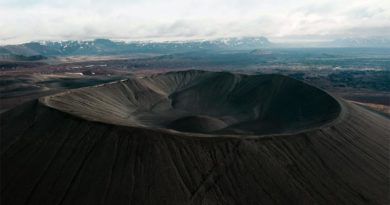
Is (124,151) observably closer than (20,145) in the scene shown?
Yes

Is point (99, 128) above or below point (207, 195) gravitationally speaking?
above

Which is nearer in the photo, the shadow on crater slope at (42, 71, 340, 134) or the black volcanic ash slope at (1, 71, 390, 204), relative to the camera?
the black volcanic ash slope at (1, 71, 390, 204)

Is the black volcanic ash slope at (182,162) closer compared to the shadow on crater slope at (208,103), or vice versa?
the black volcanic ash slope at (182,162)

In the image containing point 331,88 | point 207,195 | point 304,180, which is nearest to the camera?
point 207,195

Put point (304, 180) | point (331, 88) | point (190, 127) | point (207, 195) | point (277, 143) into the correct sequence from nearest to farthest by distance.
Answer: point (207, 195), point (304, 180), point (277, 143), point (190, 127), point (331, 88)

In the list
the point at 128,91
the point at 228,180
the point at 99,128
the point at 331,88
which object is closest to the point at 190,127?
the point at 99,128

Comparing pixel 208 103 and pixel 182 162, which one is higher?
pixel 182 162

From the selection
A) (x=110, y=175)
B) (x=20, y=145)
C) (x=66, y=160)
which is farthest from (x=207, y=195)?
(x=20, y=145)

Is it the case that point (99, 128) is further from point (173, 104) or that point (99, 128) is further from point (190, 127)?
point (173, 104)

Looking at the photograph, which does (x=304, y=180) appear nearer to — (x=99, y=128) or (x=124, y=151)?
(x=124, y=151)

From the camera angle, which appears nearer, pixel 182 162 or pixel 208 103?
pixel 182 162
